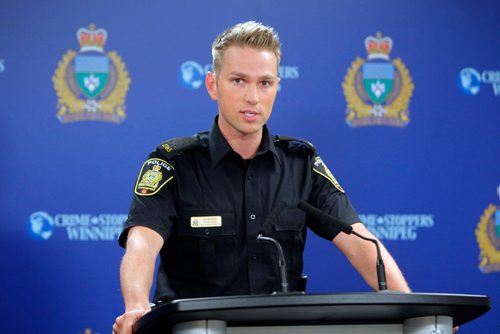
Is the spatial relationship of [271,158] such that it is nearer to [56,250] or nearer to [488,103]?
[56,250]

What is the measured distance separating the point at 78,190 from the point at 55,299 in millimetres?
431

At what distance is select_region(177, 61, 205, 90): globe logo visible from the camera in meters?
3.39

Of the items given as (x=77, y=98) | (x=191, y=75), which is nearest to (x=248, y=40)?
(x=191, y=75)

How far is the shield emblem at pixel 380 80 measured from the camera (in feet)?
11.6

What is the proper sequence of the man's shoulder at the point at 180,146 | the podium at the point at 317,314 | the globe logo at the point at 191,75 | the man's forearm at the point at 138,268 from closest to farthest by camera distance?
1. the podium at the point at 317,314
2. the man's forearm at the point at 138,268
3. the man's shoulder at the point at 180,146
4. the globe logo at the point at 191,75

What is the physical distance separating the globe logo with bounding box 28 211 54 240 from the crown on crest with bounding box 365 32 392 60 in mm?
1474

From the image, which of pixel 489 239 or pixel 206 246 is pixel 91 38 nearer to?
pixel 206 246

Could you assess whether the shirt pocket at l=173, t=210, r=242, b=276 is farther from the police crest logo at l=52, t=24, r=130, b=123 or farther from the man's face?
the police crest logo at l=52, t=24, r=130, b=123

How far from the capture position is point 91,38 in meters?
3.33

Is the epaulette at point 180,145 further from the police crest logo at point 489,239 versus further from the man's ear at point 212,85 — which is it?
the police crest logo at point 489,239

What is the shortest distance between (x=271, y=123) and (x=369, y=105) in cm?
44

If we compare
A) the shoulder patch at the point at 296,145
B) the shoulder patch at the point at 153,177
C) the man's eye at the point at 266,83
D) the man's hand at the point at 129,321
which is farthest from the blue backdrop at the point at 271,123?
the man's hand at the point at 129,321

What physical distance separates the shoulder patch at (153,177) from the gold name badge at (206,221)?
0.44 ft

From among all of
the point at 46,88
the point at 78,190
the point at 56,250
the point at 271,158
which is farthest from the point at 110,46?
the point at 271,158
